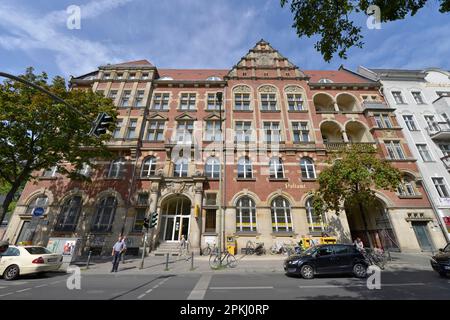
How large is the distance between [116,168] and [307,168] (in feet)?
63.1

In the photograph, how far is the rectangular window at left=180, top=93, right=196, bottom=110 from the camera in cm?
2475

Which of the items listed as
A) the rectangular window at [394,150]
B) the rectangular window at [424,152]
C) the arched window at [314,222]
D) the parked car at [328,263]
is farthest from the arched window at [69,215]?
the rectangular window at [424,152]

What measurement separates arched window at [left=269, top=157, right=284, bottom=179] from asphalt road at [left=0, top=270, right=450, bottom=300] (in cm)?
1133

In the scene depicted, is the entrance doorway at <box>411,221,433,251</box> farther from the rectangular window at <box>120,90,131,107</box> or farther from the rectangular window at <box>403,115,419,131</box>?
the rectangular window at <box>120,90,131,107</box>

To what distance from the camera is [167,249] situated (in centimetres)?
1722

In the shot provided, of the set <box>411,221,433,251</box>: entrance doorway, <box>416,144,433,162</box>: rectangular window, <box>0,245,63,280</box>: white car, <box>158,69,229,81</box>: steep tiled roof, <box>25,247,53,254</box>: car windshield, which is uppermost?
<box>158,69,229,81</box>: steep tiled roof

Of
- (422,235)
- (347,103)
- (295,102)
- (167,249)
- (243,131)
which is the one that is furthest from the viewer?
(347,103)

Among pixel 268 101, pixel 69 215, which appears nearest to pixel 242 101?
pixel 268 101

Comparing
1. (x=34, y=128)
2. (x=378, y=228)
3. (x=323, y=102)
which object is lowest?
(x=378, y=228)

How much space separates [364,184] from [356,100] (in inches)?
631

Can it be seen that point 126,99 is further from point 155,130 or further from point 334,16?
point 334,16

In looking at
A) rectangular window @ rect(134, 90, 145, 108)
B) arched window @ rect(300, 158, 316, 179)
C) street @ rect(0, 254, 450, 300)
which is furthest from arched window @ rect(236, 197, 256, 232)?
rectangular window @ rect(134, 90, 145, 108)

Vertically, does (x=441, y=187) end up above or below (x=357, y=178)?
above

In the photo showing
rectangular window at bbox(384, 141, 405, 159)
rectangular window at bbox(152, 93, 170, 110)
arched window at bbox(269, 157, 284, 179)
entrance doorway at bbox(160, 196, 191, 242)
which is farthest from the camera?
rectangular window at bbox(152, 93, 170, 110)
